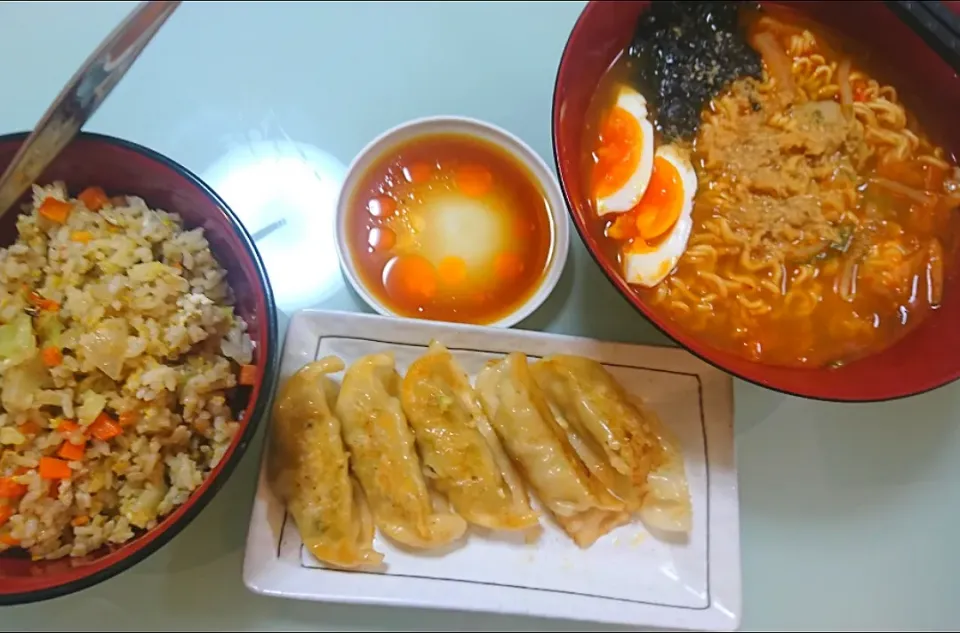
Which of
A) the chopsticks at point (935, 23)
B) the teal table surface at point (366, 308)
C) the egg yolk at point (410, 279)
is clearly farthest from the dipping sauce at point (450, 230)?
the chopsticks at point (935, 23)

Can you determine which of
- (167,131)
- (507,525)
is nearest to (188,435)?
(507,525)

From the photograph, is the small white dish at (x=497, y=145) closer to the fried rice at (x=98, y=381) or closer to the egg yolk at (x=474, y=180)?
the egg yolk at (x=474, y=180)

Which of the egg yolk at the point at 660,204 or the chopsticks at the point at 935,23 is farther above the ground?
the chopsticks at the point at 935,23

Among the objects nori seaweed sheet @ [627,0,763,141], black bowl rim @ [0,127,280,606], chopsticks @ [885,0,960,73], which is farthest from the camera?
nori seaweed sheet @ [627,0,763,141]

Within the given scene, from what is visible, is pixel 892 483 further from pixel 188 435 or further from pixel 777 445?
pixel 188 435

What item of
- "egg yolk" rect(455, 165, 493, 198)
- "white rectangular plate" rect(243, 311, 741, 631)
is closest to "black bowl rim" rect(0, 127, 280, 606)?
"white rectangular plate" rect(243, 311, 741, 631)

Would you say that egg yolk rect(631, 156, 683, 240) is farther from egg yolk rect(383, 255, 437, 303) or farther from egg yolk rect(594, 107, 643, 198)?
egg yolk rect(383, 255, 437, 303)

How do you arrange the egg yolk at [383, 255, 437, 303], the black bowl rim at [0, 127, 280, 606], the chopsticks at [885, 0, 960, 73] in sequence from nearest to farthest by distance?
the black bowl rim at [0, 127, 280, 606]
the chopsticks at [885, 0, 960, 73]
the egg yolk at [383, 255, 437, 303]
